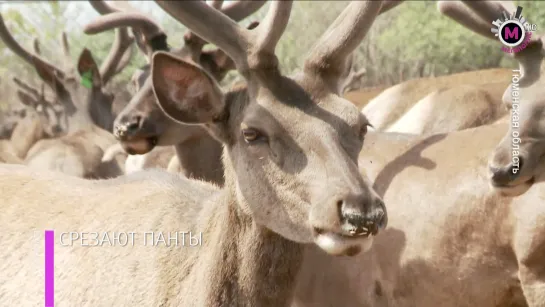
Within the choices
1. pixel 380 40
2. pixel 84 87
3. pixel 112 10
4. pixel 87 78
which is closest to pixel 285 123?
pixel 112 10

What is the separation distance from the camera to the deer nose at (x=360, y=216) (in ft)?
11.1

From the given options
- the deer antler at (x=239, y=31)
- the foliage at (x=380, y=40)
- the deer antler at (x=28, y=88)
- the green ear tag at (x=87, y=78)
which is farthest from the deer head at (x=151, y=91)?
the deer antler at (x=28, y=88)

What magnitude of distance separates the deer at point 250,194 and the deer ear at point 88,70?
7603 mm

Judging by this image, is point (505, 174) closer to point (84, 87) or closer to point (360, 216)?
point (360, 216)

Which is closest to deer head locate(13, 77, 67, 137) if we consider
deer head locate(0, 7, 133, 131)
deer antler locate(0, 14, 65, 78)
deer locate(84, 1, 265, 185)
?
deer head locate(0, 7, 133, 131)

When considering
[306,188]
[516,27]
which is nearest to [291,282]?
[306,188]

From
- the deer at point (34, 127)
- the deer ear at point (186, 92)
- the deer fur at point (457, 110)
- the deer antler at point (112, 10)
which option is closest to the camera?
the deer ear at point (186, 92)

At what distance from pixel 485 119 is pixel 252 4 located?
2.34 meters

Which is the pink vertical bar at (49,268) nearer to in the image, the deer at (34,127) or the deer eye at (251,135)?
the deer eye at (251,135)

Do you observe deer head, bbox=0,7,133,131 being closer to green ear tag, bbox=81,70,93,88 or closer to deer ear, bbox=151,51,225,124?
green ear tag, bbox=81,70,93,88

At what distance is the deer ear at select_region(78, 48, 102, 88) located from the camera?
11834mm

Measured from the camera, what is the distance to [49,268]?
4.45 m

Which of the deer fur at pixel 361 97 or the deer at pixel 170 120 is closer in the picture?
the deer at pixel 170 120

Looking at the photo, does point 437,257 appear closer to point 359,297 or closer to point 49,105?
point 359,297
